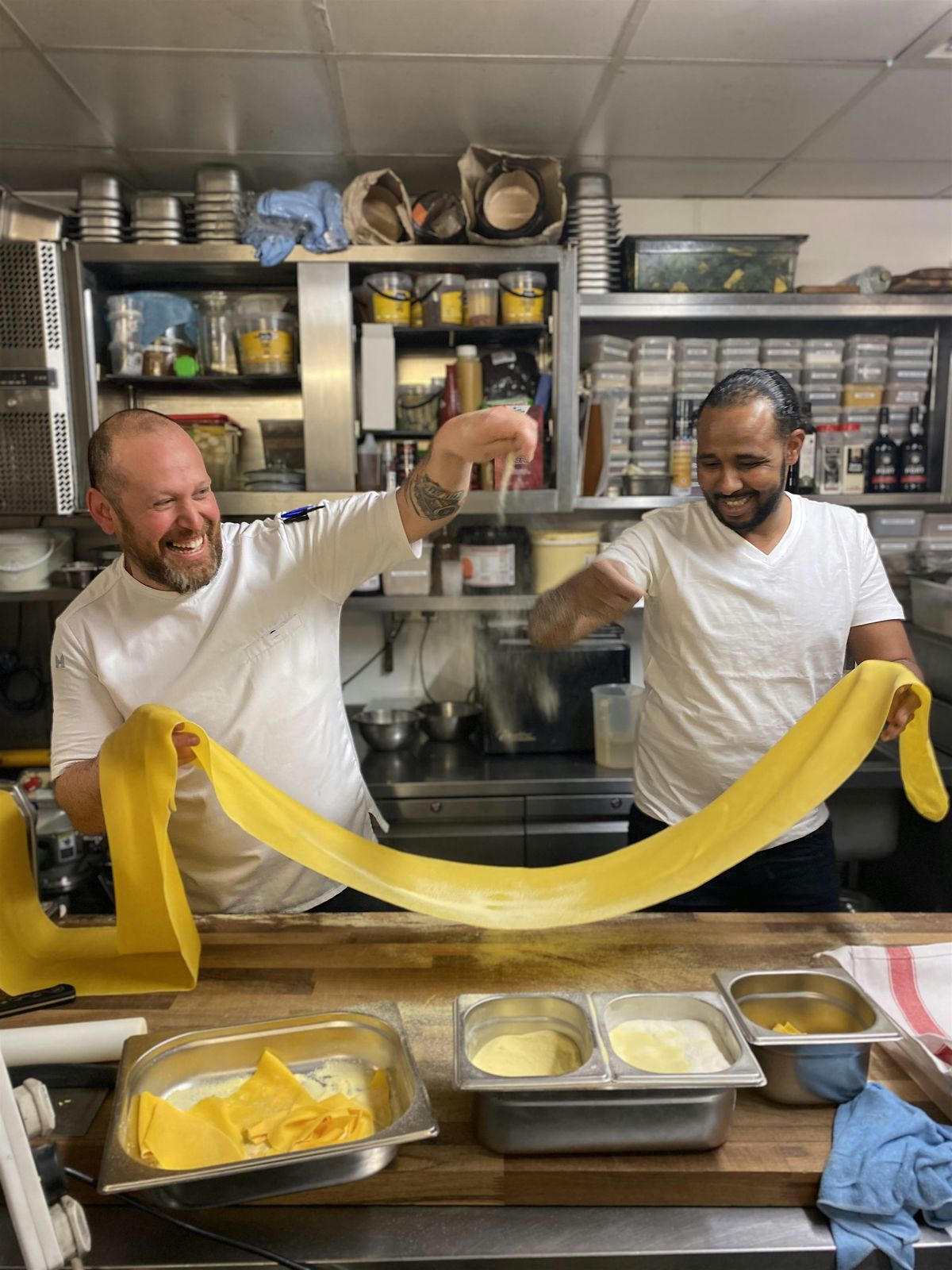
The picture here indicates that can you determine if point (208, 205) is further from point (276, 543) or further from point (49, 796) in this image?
point (49, 796)

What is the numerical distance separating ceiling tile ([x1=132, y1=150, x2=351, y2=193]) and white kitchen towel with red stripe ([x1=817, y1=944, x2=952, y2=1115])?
2.63 metres

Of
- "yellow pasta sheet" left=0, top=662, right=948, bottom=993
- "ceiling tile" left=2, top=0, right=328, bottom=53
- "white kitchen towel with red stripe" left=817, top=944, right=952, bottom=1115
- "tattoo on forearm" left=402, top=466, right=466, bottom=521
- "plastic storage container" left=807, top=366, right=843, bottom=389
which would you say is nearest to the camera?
"white kitchen towel with red stripe" left=817, top=944, right=952, bottom=1115

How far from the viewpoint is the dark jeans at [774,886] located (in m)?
1.75

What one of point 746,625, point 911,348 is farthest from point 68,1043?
point 911,348

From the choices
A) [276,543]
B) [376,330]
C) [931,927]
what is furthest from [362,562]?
[376,330]

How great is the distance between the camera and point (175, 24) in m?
1.98

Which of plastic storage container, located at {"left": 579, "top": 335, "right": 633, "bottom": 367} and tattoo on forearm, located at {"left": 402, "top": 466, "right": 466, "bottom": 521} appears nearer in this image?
tattoo on forearm, located at {"left": 402, "top": 466, "right": 466, "bottom": 521}

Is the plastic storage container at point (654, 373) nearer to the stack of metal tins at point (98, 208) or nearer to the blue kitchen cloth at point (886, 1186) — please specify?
the stack of metal tins at point (98, 208)

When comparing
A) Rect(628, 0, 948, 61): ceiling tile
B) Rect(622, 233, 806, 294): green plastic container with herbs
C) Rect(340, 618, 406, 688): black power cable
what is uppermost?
Rect(628, 0, 948, 61): ceiling tile

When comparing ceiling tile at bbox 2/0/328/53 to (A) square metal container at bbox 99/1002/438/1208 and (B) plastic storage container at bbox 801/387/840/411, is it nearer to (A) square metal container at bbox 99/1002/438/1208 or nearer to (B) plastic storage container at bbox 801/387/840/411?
(B) plastic storage container at bbox 801/387/840/411

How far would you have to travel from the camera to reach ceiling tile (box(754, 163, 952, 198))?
9.55 ft

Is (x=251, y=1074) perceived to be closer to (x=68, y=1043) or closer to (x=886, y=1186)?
(x=68, y=1043)

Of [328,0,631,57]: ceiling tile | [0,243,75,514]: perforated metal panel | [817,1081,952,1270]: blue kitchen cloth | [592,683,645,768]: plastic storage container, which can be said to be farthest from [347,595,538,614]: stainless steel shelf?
[817,1081,952,1270]: blue kitchen cloth

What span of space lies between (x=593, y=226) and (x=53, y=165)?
1.72m
